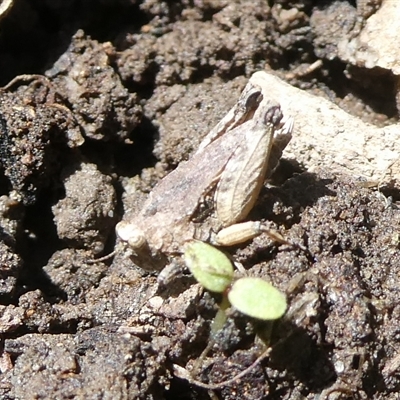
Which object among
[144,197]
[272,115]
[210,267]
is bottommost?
[144,197]

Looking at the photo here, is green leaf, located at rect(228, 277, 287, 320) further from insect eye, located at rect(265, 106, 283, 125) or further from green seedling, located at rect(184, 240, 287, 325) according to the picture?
insect eye, located at rect(265, 106, 283, 125)

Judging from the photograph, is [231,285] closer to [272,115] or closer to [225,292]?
[225,292]

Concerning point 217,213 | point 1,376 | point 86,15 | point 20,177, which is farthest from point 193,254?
point 86,15

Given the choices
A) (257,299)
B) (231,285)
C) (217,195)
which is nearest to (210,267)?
(231,285)

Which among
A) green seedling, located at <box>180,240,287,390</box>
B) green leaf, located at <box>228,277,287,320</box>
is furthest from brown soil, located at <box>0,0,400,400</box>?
green leaf, located at <box>228,277,287,320</box>

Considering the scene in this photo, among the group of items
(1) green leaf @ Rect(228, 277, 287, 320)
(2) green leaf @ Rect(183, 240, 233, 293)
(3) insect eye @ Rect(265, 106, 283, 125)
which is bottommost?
(1) green leaf @ Rect(228, 277, 287, 320)
